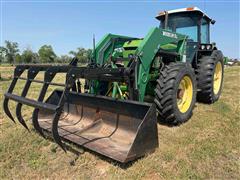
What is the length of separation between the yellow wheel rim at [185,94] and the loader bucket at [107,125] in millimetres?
1400

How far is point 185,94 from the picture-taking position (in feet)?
17.2

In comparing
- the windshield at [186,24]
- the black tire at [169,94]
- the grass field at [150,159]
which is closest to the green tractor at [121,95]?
the black tire at [169,94]

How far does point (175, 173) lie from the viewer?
321cm

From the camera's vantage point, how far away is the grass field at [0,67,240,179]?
3.24 m

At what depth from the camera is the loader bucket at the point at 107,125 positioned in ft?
11.1

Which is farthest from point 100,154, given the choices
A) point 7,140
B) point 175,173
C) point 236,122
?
point 236,122

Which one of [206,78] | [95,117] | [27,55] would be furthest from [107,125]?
[27,55]

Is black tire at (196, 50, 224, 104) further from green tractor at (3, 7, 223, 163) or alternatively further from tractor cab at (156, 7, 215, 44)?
tractor cab at (156, 7, 215, 44)

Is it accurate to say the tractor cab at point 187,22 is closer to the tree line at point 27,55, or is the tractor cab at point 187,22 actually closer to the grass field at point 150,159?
the grass field at point 150,159

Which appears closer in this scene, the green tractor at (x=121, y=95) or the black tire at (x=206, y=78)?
the green tractor at (x=121, y=95)

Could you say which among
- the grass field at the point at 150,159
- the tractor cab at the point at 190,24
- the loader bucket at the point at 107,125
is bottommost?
the grass field at the point at 150,159

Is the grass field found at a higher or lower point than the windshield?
lower

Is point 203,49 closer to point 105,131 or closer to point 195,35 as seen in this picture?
point 195,35

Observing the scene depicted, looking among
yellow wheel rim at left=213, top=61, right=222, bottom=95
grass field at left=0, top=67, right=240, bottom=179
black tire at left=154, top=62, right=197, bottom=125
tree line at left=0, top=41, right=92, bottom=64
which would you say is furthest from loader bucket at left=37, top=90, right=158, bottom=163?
tree line at left=0, top=41, right=92, bottom=64
